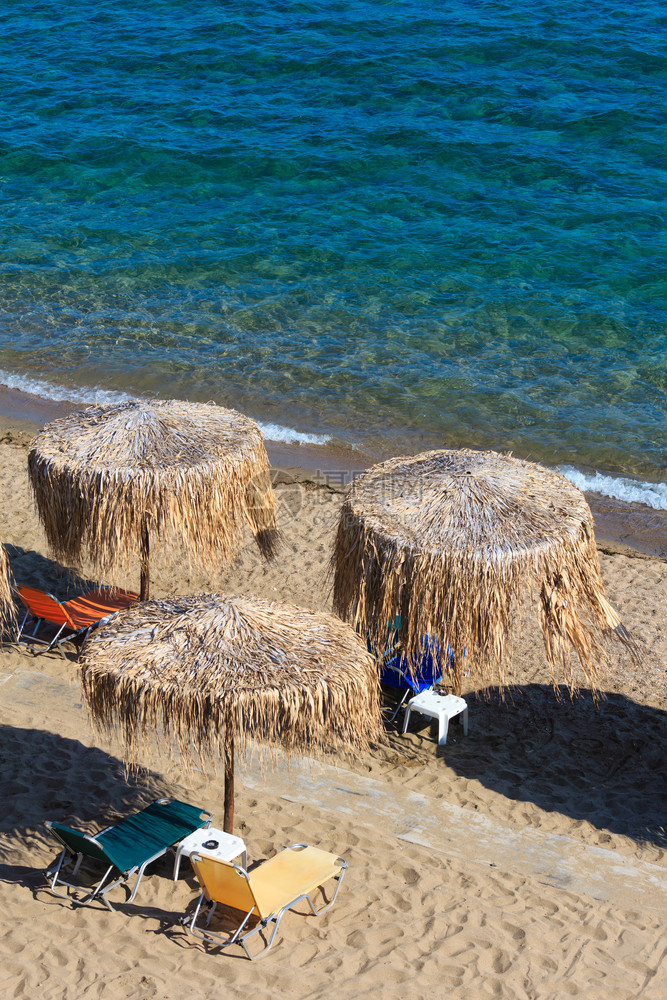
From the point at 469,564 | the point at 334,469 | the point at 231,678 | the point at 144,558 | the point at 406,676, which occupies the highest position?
the point at 469,564

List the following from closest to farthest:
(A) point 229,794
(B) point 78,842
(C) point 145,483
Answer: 1. (B) point 78,842
2. (A) point 229,794
3. (C) point 145,483

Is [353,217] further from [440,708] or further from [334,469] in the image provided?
[440,708]

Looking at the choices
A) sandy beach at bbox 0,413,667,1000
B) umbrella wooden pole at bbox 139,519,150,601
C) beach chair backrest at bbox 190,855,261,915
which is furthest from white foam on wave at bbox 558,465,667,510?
beach chair backrest at bbox 190,855,261,915

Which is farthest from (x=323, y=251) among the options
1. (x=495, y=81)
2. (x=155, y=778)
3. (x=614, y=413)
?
(x=155, y=778)

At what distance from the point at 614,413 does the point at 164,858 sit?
10145mm

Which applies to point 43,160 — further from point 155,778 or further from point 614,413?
point 155,778

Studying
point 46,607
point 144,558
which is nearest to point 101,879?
point 144,558

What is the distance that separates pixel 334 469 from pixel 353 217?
1032 cm

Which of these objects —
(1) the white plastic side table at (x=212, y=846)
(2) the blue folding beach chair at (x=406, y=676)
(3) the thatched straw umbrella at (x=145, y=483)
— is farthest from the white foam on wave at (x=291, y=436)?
(1) the white plastic side table at (x=212, y=846)

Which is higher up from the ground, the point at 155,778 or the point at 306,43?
the point at 306,43

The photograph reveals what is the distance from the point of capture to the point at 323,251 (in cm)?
1947

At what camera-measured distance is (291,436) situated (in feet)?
44.1

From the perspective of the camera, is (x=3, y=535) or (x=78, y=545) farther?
(x=3, y=535)

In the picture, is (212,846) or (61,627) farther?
(61,627)
